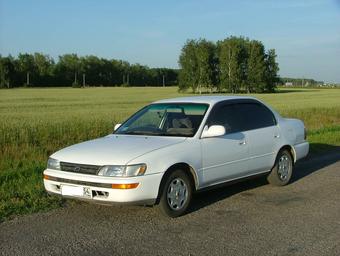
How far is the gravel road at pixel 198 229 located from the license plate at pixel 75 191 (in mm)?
308

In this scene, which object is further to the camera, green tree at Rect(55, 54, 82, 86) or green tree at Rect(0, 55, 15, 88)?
green tree at Rect(55, 54, 82, 86)

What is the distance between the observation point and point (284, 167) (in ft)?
27.2

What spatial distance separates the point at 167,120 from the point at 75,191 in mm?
1822

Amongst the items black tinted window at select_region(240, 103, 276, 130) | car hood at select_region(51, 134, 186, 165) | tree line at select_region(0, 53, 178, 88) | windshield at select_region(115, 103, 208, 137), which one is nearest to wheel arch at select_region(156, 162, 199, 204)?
car hood at select_region(51, 134, 186, 165)

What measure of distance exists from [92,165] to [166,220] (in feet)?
3.50

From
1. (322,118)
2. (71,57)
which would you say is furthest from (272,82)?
(322,118)

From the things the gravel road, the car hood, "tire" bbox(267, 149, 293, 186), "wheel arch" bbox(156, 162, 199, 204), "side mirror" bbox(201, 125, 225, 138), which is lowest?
the gravel road

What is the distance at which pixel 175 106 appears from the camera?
7.36 meters

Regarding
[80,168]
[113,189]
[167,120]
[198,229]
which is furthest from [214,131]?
[80,168]

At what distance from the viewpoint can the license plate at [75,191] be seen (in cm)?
579

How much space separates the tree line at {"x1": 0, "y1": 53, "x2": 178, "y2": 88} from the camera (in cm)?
11296

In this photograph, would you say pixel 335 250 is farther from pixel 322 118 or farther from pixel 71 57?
pixel 71 57

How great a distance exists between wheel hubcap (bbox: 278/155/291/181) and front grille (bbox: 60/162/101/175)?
348 centimetres

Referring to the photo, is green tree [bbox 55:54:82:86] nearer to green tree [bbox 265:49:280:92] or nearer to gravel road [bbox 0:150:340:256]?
green tree [bbox 265:49:280:92]
